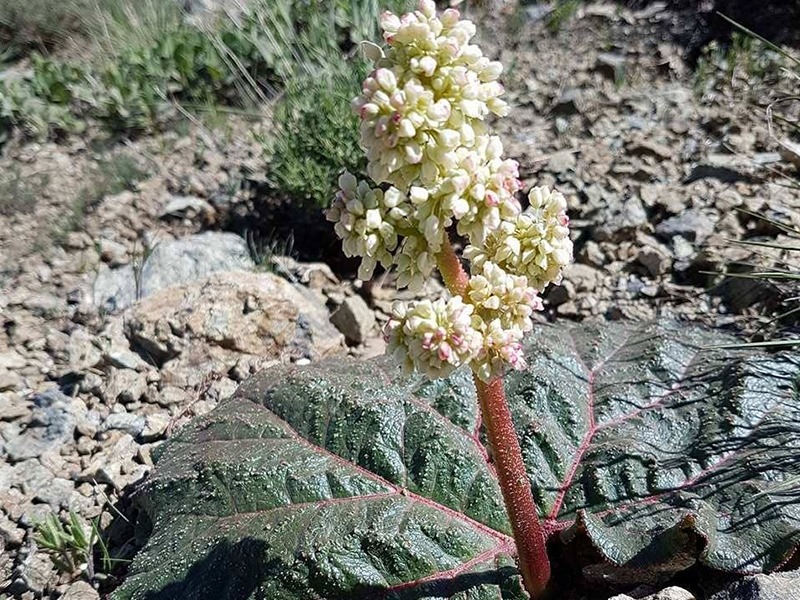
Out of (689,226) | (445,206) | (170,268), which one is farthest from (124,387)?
(689,226)

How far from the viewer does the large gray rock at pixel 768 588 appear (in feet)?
6.41

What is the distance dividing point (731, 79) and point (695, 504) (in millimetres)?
3732

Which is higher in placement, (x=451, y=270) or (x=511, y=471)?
(x=451, y=270)

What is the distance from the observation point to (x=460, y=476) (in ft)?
7.71

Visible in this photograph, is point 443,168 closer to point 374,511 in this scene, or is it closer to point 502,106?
point 502,106

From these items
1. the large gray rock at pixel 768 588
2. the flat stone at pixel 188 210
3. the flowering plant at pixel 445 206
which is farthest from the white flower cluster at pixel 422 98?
the flat stone at pixel 188 210

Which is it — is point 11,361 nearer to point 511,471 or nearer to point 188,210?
point 188,210

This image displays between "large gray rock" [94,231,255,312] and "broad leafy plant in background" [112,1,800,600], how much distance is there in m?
1.64

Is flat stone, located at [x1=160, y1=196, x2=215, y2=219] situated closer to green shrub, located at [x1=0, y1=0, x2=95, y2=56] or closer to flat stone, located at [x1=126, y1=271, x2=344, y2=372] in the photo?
flat stone, located at [x1=126, y1=271, x2=344, y2=372]

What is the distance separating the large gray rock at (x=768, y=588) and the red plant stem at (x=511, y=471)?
468 mm

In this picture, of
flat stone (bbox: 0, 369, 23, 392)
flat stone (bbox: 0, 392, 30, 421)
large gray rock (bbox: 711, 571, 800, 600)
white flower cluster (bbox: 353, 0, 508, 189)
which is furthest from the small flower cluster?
flat stone (bbox: 0, 369, 23, 392)

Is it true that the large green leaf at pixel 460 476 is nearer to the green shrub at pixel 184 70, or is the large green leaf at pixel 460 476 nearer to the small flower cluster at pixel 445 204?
the small flower cluster at pixel 445 204

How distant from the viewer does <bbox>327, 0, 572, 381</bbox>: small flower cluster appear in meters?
1.56

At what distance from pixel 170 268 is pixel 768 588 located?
3318mm
